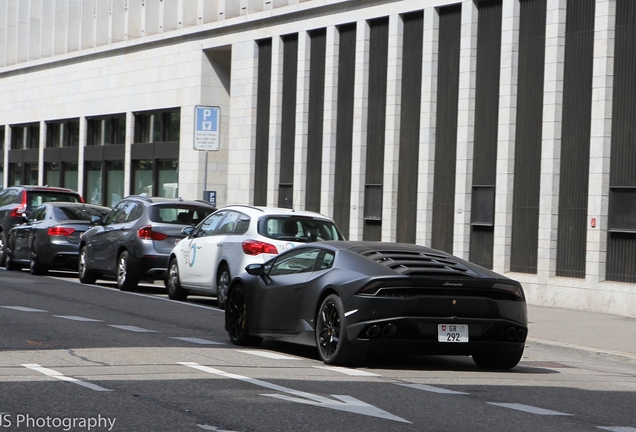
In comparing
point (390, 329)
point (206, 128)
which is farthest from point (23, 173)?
A: point (390, 329)

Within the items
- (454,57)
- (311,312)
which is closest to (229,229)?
(311,312)

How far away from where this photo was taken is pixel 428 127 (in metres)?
27.5

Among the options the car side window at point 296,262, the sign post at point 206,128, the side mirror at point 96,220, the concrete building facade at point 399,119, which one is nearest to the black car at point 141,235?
the side mirror at point 96,220

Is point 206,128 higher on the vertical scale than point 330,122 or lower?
lower

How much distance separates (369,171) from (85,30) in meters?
20.7

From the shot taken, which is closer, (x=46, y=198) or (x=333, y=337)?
(x=333, y=337)

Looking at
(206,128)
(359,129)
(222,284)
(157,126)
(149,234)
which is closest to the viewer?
(222,284)

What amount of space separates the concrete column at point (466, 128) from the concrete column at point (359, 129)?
410 cm

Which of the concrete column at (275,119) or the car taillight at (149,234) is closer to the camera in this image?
the car taillight at (149,234)

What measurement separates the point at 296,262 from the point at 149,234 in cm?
929

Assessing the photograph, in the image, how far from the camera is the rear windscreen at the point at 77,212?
26.5 m

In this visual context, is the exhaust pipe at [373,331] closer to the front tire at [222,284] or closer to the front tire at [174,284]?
the front tire at [222,284]

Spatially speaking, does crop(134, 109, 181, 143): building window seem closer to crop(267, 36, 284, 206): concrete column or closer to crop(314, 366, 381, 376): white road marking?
crop(267, 36, 284, 206): concrete column

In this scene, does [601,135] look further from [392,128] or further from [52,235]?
[52,235]
